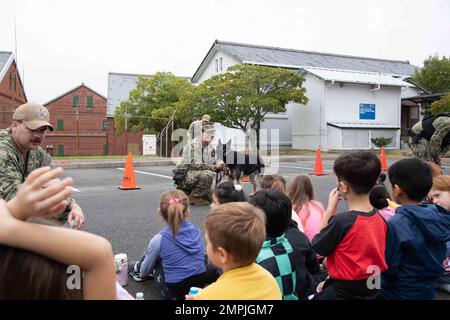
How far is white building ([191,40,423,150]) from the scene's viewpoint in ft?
82.4

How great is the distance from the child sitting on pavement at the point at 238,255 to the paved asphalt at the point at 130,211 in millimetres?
1718

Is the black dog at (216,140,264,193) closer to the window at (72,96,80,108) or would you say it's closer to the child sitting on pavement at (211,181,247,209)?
the child sitting on pavement at (211,181,247,209)

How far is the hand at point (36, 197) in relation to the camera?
0.98 metres

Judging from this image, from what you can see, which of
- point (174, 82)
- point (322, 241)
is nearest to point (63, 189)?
point (322, 241)

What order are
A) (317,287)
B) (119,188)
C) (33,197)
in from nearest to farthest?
(33,197) → (317,287) → (119,188)

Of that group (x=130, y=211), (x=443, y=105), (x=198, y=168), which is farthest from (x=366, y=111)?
(x=130, y=211)

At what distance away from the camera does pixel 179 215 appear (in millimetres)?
3215

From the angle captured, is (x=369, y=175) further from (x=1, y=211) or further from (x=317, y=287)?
(x=1, y=211)

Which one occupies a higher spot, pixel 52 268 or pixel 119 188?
pixel 52 268

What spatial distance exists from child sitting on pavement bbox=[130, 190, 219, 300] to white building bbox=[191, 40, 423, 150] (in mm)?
22653

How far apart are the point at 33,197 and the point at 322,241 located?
5.92 ft

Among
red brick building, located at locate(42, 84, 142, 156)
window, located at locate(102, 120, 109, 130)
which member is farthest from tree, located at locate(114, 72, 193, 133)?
window, located at locate(102, 120, 109, 130)

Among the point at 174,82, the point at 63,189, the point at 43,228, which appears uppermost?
the point at 174,82

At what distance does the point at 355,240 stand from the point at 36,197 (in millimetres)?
1880
